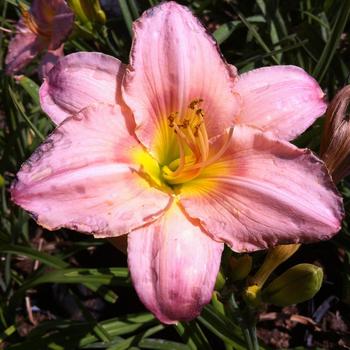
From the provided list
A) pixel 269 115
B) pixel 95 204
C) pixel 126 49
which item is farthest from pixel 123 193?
pixel 126 49

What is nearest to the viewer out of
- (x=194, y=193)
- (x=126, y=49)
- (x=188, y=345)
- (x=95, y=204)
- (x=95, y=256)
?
(x=95, y=204)

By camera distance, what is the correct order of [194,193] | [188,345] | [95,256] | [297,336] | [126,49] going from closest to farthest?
[194,193]
[188,345]
[297,336]
[95,256]
[126,49]

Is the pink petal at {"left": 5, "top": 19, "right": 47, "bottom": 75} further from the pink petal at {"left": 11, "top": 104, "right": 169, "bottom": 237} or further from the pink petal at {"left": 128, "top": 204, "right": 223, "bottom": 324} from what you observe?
the pink petal at {"left": 128, "top": 204, "right": 223, "bottom": 324}

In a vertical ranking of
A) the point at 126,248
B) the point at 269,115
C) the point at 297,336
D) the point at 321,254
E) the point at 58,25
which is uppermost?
the point at 58,25

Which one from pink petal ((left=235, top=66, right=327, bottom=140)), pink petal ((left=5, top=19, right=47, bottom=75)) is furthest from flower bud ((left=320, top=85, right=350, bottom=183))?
pink petal ((left=5, top=19, right=47, bottom=75))

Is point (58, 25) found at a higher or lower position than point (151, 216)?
higher

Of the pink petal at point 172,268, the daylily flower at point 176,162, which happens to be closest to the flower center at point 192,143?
the daylily flower at point 176,162

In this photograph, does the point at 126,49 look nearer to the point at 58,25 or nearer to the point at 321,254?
the point at 58,25
